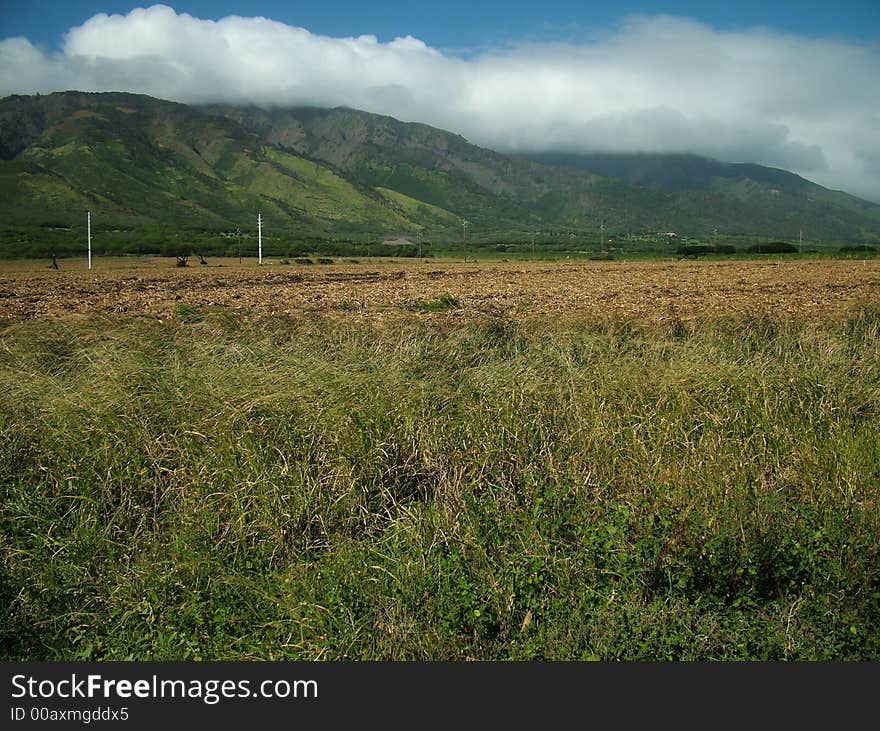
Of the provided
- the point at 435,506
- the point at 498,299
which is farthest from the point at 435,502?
the point at 498,299

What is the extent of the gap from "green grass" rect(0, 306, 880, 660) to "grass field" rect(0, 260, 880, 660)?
0.03 meters

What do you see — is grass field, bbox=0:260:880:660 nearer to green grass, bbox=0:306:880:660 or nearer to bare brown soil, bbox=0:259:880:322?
green grass, bbox=0:306:880:660

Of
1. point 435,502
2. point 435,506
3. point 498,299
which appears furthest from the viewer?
point 498,299

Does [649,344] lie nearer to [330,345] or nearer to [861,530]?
[330,345]

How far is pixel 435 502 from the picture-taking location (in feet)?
21.2

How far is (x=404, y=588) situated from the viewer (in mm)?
5238

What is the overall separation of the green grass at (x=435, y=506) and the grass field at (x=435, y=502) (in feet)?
0.08

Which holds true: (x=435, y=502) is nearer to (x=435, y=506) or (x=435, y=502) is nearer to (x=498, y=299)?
(x=435, y=506)

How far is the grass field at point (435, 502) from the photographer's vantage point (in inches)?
197

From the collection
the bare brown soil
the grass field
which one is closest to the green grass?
the grass field

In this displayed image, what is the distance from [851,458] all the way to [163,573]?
5857 mm

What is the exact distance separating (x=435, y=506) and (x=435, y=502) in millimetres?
114

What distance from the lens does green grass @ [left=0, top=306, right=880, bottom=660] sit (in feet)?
16.4

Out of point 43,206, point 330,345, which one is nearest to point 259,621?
point 330,345
